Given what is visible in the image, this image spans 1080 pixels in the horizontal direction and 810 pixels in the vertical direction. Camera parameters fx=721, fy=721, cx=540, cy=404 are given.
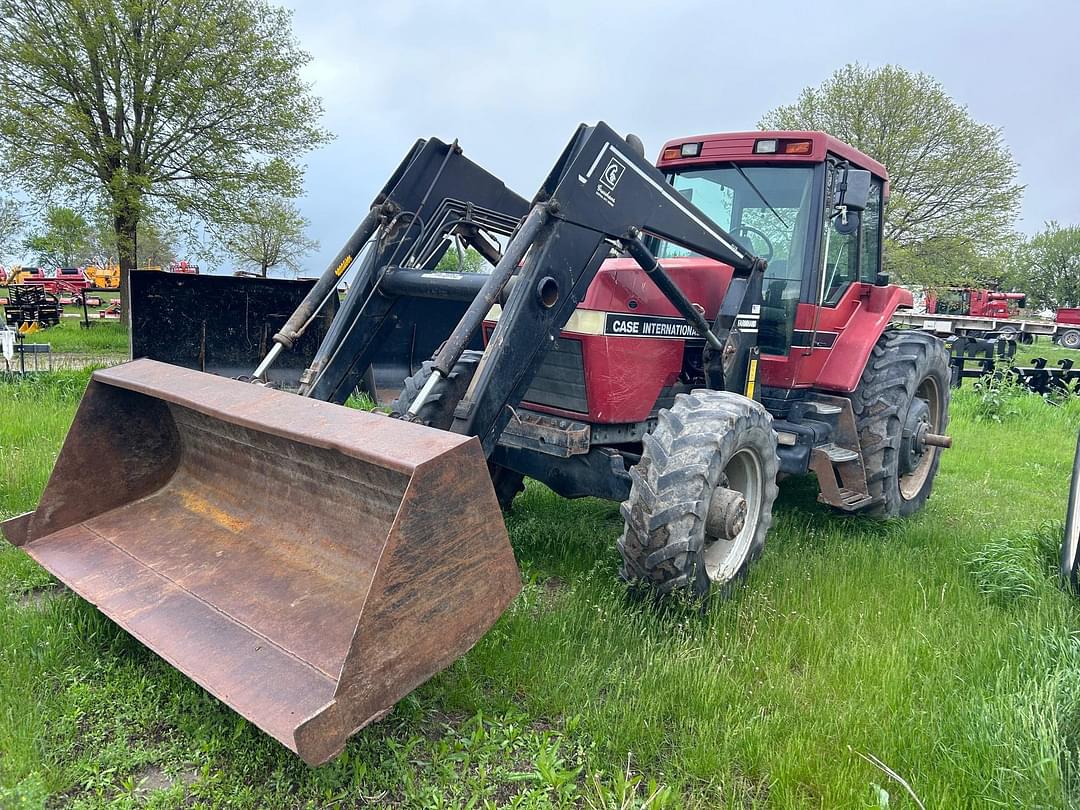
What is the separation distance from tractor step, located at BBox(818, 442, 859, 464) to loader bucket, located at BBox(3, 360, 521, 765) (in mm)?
2869

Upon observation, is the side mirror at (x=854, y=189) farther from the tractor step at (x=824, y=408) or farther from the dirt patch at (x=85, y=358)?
the dirt patch at (x=85, y=358)

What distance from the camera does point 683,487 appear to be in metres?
3.11

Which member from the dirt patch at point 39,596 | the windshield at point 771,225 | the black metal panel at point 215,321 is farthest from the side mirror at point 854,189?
the black metal panel at point 215,321

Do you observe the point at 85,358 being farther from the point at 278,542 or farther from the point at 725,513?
the point at 725,513

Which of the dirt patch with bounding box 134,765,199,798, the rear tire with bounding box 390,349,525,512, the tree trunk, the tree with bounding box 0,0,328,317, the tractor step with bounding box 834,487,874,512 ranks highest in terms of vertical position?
the tree with bounding box 0,0,328,317

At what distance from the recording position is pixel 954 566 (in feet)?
13.9

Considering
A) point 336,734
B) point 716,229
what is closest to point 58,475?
point 336,734

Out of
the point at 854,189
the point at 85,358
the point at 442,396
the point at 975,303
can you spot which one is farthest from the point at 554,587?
the point at 975,303

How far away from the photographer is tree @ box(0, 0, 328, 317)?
45.7ft

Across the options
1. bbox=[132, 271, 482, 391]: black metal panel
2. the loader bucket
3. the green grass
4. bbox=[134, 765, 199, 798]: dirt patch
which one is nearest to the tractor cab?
the loader bucket

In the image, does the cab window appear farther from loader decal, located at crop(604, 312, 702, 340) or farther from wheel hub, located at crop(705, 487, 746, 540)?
wheel hub, located at crop(705, 487, 746, 540)

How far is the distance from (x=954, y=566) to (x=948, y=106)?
2520 centimetres

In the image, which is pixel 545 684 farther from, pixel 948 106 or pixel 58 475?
pixel 948 106

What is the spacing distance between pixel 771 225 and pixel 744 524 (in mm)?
1999
